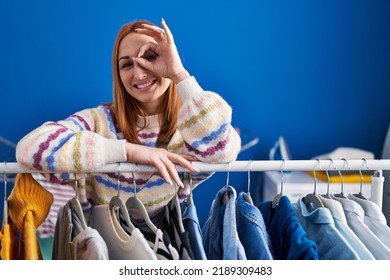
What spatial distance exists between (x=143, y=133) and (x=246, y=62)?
1.38m

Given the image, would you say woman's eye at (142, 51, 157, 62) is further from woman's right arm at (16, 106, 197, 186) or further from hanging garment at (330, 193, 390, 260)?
hanging garment at (330, 193, 390, 260)

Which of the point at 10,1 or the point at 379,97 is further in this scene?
the point at 379,97

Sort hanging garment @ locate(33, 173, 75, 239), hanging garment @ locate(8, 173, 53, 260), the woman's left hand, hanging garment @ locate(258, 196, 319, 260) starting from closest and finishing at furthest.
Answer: hanging garment @ locate(258, 196, 319, 260)
hanging garment @ locate(8, 173, 53, 260)
the woman's left hand
hanging garment @ locate(33, 173, 75, 239)

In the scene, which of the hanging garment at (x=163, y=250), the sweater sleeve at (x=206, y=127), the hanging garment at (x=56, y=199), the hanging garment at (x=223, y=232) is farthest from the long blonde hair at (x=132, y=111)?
the hanging garment at (x=56, y=199)

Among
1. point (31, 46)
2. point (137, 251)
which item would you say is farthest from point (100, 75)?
point (137, 251)

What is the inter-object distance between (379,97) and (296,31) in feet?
2.06

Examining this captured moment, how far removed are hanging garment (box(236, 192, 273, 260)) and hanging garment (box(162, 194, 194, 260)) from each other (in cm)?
12

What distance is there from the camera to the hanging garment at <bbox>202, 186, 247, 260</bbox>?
855 mm

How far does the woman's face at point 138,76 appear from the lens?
4.30 feet

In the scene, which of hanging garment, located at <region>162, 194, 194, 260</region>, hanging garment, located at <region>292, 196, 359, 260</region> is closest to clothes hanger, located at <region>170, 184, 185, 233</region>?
hanging garment, located at <region>162, 194, 194, 260</region>

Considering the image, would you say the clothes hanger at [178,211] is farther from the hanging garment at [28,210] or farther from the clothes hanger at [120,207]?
the hanging garment at [28,210]

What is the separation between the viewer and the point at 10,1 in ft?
8.04
